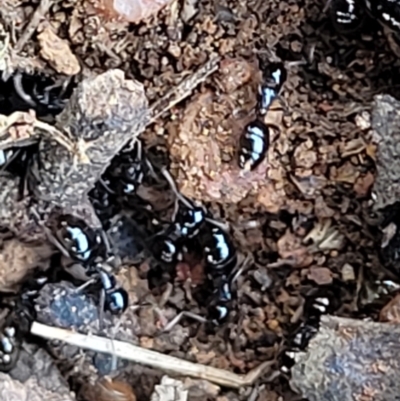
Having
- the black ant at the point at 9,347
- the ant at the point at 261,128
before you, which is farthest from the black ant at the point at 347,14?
the black ant at the point at 9,347

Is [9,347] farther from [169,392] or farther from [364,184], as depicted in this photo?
[364,184]

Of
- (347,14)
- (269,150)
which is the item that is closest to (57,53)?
(269,150)

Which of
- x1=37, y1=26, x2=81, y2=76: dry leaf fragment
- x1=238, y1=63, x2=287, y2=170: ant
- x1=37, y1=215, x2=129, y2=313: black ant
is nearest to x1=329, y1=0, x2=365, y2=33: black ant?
x1=238, y1=63, x2=287, y2=170: ant

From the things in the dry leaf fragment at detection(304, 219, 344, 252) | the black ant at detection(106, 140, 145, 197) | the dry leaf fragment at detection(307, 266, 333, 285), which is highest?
the black ant at detection(106, 140, 145, 197)

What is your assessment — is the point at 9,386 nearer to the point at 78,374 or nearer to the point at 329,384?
the point at 78,374

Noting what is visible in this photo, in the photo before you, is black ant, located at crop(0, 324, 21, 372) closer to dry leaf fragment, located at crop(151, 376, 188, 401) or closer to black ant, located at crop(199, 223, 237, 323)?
dry leaf fragment, located at crop(151, 376, 188, 401)

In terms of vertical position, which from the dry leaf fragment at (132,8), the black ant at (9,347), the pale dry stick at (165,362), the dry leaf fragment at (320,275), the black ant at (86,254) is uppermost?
the dry leaf fragment at (132,8)

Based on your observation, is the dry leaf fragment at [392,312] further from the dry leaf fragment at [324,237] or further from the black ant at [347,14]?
the black ant at [347,14]

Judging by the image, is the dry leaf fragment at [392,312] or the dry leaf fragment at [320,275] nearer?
the dry leaf fragment at [392,312]
